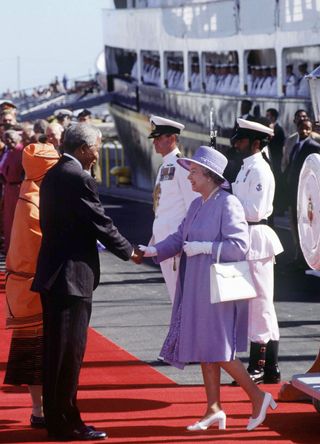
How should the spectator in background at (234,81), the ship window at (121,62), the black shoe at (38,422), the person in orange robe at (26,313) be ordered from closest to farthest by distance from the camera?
the black shoe at (38,422) < the person in orange robe at (26,313) < the spectator in background at (234,81) < the ship window at (121,62)

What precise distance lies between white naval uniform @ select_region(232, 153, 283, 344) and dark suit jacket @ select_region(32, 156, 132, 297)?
1.66m

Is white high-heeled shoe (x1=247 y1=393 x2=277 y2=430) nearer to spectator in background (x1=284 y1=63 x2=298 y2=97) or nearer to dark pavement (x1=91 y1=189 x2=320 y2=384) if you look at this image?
dark pavement (x1=91 y1=189 x2=320 y2=384)

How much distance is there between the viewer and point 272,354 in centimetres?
1020

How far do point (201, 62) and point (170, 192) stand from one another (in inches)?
696

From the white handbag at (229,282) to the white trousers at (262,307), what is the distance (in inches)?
57.8

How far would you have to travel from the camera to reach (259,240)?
9930 mm

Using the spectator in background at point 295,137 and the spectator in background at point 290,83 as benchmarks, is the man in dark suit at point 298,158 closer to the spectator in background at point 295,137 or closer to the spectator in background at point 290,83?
the spectator in background at point 295,137

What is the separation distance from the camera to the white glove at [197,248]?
27.7 feet

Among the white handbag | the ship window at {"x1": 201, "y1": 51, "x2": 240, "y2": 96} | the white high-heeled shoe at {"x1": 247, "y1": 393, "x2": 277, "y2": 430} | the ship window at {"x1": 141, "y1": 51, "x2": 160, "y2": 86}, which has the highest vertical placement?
the white handbag

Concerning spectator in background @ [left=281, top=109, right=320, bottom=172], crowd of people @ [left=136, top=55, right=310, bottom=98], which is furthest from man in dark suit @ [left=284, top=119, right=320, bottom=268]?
crowd of people @ [left=136, top=55, right=310, bottom=98]

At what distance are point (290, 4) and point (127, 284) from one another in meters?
7.69

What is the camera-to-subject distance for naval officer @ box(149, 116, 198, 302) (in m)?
10.6

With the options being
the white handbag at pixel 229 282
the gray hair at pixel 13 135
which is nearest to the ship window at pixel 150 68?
the gray hair at pixel 13 135

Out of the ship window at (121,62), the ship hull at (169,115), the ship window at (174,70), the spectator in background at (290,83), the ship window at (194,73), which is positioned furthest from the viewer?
the ship window at (121,62)
